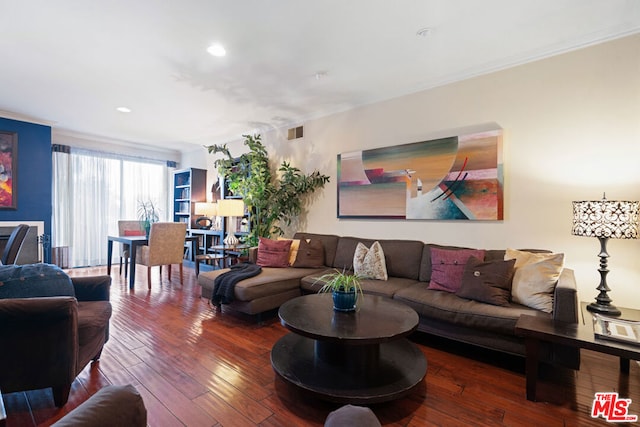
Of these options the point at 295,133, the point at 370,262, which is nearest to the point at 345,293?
the point at 370,262

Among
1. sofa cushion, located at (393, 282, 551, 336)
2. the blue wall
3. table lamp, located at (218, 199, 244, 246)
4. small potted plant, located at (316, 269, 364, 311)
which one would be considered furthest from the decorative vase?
the blue wall

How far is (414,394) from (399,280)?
1.31 metres

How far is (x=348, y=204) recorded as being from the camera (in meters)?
4.06

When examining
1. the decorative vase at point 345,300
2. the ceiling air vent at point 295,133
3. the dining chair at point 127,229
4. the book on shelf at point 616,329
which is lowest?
the book on shelf at point 616,329

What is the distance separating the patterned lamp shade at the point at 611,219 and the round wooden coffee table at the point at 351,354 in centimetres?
144

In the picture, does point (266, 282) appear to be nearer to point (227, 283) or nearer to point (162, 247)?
point (227, 283)

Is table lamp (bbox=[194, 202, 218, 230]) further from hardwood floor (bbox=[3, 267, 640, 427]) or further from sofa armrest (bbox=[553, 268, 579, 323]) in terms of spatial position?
sofa armrest (bbox=[553, 268, 579, 323])

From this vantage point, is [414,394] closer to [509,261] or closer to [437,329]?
[437,329]

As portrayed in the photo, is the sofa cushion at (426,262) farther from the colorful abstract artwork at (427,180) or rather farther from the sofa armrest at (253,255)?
the sofa armrest at (253,255)

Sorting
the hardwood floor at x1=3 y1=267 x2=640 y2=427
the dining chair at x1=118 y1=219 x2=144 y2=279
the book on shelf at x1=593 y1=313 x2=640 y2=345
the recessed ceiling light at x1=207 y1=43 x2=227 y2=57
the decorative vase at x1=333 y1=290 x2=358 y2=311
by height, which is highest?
the recessed ceiling light at x1=207 y1=43 x2=227 y2=57

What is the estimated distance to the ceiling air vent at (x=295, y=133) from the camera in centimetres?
467

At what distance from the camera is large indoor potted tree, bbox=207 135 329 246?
4.51m

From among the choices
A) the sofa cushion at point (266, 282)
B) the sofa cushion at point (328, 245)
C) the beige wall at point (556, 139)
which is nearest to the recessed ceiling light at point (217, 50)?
the beige wall at point (556, 139)

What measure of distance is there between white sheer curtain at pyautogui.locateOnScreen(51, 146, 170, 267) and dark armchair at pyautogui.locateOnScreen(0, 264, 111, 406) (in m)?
4.68
